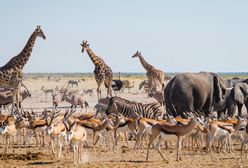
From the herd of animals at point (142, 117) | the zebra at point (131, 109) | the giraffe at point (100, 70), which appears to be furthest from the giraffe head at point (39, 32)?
the zebra at point (131, 109)

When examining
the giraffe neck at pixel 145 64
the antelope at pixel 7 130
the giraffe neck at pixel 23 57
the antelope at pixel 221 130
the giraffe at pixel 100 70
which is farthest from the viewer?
the giraffe neck at pixel 145 64

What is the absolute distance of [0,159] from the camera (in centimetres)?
1428

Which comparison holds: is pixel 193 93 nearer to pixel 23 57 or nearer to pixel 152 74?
pixel 23 57

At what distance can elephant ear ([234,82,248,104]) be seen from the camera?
23859 millimetres

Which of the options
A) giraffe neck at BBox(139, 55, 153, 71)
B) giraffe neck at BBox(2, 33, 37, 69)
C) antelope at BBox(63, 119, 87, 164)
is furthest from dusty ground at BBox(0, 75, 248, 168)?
giraffe neck at BBox(139, 55, 153, 71)

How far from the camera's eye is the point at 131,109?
21.0 meters

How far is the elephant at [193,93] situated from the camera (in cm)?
2067

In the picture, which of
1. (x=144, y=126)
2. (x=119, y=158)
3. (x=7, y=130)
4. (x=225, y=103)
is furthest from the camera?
(x=225, y=103)

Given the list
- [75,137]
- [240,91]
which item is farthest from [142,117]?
[240,91]

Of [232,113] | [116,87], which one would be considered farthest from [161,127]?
[116,87]

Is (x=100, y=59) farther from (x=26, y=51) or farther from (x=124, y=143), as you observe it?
(x=124, y=143)

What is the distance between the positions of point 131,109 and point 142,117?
125 inches

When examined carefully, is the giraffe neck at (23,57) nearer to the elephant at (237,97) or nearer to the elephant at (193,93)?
the elephant at (193,93)

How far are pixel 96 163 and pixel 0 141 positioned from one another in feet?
19.5
